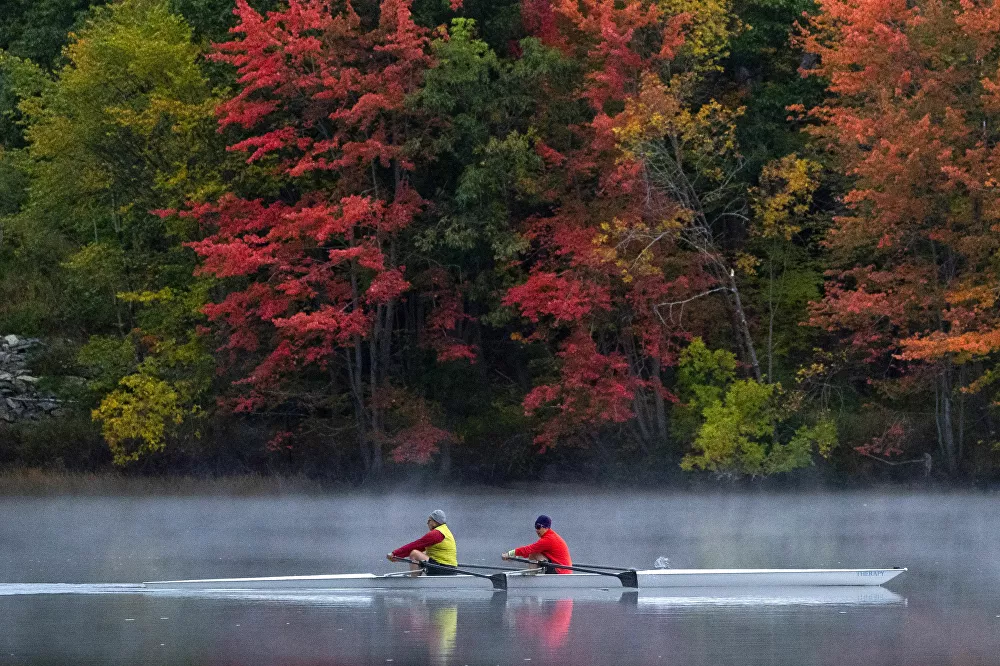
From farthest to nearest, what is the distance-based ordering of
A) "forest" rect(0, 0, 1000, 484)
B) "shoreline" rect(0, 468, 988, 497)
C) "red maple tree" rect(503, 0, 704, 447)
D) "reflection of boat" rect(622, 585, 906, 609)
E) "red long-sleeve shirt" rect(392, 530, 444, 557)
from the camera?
"shoreline" rect(0, 468, 988, 497)
"red maple tree" rect(503, 0, 704, 447)
"forest" rect(0, 0, 1000, 484)
"red long-sleeve shirt" rect(392, 530, 444, 557)
"reflection of boat" rect(622, 585, 906, 609)

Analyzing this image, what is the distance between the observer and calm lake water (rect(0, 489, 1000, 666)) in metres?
18.2

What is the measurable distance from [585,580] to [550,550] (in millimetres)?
731

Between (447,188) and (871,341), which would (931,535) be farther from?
(447,188)

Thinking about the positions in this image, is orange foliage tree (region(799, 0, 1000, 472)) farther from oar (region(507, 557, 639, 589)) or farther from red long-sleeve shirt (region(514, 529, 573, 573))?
red long-sleeve shirt (region(514, 529, 573, 573))

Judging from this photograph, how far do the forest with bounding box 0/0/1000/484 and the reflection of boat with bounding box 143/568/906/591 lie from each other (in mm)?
12520

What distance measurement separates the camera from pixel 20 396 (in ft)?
142

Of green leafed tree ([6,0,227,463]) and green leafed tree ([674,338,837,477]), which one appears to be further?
green leafed tree ([6,0,227,463])

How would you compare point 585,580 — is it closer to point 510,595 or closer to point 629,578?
point 629,578

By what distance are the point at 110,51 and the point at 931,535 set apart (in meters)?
23.9

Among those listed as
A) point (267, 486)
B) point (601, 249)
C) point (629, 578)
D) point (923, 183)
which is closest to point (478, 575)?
point (629, 578)

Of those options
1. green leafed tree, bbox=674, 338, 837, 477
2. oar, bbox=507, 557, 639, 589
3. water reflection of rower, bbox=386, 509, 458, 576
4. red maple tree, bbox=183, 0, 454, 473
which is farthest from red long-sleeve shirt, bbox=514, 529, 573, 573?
red maple tree, bbox=183, 0, 454, 473

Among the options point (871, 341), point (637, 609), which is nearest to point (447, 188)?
point (871, 341)

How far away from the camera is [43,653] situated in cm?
1794

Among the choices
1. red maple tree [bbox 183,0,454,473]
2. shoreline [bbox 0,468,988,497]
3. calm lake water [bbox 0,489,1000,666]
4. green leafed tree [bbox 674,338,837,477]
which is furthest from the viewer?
shoreline [bbox 0,468,988,497]
